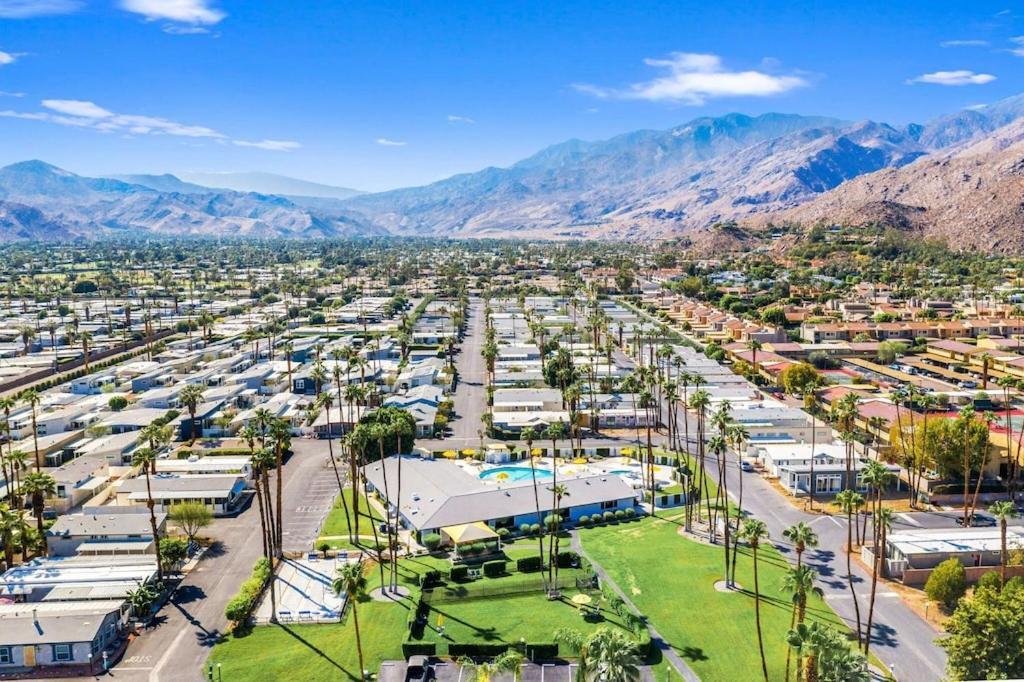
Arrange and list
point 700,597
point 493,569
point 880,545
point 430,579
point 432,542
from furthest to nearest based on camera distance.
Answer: point 432,542 → point 493,569 → point 880,545 → point 430,579 → point 700,597

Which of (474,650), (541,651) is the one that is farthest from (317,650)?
(541,651)

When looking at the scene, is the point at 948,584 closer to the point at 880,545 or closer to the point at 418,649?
the point at 880,545

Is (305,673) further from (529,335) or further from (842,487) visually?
(529,335)

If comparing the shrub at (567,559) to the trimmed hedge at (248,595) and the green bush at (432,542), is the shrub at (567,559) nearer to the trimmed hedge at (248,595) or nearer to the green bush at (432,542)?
the green bush at (432,542)

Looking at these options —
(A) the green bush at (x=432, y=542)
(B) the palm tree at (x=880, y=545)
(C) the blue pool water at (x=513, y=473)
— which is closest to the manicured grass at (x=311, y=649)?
(A) the green bush at (x=432, y=542)

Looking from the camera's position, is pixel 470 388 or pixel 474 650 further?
pixel 470 388

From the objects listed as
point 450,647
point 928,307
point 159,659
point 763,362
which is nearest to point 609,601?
point 450,647

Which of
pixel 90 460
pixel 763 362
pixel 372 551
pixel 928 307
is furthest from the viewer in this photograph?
pixel 928 307

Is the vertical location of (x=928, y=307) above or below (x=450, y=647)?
above
